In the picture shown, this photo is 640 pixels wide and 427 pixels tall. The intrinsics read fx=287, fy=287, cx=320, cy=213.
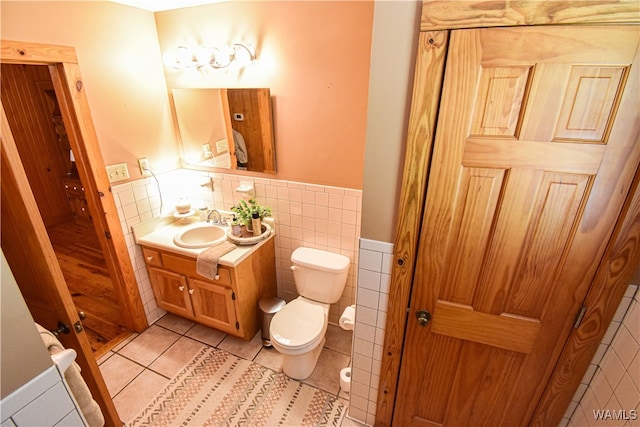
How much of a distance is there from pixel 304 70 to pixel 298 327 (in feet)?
5.49

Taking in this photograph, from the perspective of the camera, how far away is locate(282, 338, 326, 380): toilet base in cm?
191

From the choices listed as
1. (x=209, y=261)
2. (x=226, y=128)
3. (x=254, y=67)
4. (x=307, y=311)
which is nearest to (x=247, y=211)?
(x=209, y=261)

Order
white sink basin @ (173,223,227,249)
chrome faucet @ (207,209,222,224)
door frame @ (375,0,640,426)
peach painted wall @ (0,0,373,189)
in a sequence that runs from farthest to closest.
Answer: chrome faucet @ (207,209,222,224) → white sink basin @ (173,223,227,249) → peach painted wall @ (0,0,373,189) → door frame @ (375,0,640,426)

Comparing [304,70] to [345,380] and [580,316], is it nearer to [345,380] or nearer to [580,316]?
[580,316]

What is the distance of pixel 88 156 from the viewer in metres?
1.81

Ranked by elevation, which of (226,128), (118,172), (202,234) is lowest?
(202,234)

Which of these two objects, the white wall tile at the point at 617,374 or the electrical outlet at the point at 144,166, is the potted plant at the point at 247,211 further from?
the white wall tile at the point at 617,374

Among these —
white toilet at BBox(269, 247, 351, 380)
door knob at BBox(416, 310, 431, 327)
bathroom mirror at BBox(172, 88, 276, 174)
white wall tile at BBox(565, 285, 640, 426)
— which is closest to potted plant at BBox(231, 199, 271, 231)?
bathroom mirror at BBox(172, 88, 276, 174)

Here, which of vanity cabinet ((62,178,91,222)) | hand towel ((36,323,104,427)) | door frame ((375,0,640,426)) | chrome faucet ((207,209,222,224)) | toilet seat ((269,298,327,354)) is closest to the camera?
door frame ((375,0,640,426))

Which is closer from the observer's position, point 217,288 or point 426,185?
point 426,185

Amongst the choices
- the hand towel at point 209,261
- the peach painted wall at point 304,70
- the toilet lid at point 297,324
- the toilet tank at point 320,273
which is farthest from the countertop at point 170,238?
the peach painted wall at point 304,70

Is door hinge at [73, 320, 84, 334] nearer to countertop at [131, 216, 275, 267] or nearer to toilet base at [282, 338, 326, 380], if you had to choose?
countertop at [131, 216, 275, 267]

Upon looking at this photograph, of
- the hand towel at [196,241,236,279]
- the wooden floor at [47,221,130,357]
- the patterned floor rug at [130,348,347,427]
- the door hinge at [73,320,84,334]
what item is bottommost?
the patterned floor rug at [130,348,347,427]

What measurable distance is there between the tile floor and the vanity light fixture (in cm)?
206
